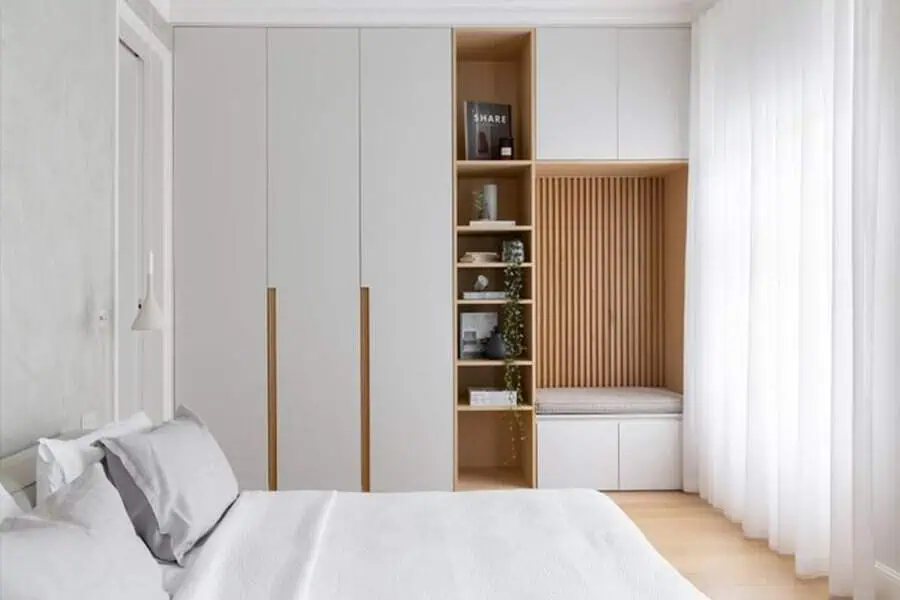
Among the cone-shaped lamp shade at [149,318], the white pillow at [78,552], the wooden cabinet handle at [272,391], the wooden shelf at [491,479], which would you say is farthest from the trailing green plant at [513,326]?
the white pillow at [78,552]

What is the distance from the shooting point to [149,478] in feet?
7.20

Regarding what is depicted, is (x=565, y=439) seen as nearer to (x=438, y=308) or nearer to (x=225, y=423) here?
(x=438, y=308)

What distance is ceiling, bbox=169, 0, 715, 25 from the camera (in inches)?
172

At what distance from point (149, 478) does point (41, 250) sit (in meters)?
0.90

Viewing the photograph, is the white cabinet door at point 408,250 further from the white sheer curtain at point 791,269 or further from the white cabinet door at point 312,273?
the white sheer curtain at point 791,269

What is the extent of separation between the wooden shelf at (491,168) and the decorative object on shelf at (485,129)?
68mm

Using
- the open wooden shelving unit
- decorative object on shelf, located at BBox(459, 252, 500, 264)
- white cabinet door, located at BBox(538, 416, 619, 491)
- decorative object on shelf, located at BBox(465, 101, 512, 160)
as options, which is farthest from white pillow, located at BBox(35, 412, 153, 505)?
decorative object on shelf, located at BBox(465, 101, 512, 160)

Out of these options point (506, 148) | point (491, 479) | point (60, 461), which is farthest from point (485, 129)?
point (60, 461)

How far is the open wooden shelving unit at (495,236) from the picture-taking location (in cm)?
448

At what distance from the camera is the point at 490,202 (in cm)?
462

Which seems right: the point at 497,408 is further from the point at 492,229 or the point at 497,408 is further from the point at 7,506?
the point at 7,506

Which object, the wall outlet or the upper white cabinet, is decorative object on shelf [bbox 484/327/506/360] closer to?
the upper white cabinet

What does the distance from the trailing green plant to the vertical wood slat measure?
46cm

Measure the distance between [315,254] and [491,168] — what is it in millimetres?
1128
